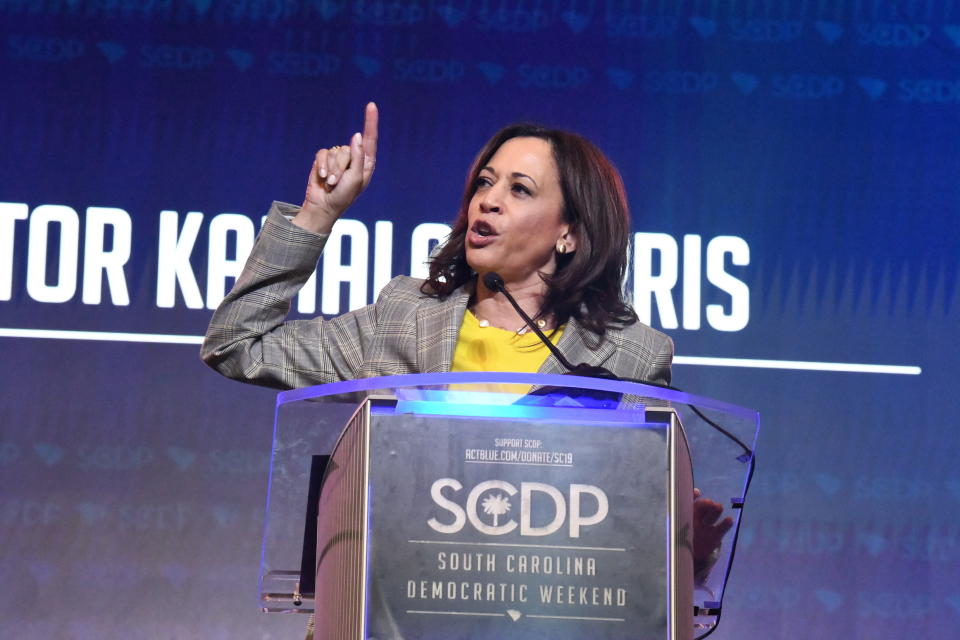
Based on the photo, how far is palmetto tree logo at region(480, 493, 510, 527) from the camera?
109 centimetres

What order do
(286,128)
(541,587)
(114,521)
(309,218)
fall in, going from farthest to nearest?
(286,128) < (114,521) < (309,218) < (541,587)

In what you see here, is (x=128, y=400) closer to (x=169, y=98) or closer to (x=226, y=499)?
(x=226, y=499)

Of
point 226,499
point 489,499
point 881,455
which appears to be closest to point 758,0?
point 881,455

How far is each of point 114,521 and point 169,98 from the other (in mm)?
1008

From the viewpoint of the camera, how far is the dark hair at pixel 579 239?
1902 mm

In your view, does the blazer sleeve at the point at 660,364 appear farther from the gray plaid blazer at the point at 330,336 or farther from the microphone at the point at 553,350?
the microphone at the point at 553,350

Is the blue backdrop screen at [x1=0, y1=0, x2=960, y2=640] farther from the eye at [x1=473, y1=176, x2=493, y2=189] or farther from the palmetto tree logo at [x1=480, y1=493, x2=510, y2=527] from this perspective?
the palmetto tree logo at [x1=480, y1=493, x2=510, y2=527]

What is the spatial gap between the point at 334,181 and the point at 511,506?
2.20 feet

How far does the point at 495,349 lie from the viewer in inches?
71.3

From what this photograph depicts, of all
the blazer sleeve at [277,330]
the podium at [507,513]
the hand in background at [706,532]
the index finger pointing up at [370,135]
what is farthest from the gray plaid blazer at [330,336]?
the podium at [507,513]

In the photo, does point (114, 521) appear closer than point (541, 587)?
No

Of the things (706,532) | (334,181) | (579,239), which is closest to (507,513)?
(706,532)

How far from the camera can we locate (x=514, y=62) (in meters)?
Answer: 3.07

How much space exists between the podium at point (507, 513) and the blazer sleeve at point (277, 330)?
0.54 meters
